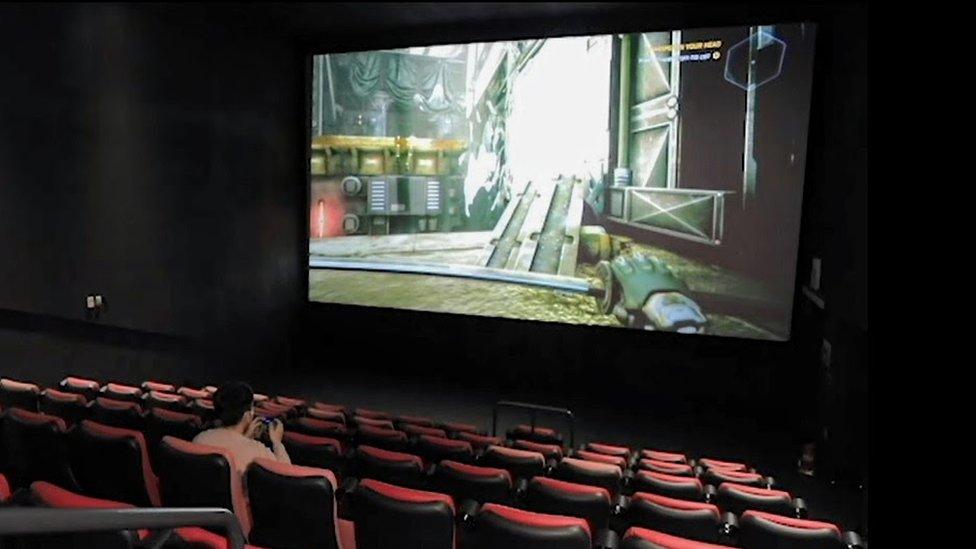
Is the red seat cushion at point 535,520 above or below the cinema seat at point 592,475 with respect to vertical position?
above

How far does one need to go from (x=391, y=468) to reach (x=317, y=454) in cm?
51

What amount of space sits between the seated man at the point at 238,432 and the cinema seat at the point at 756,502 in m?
2.24

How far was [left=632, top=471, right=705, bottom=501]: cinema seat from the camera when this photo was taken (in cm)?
375

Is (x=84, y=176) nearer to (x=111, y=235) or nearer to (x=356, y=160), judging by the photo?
(x=111, y=235)

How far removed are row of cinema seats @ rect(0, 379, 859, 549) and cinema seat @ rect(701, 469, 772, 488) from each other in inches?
23.7

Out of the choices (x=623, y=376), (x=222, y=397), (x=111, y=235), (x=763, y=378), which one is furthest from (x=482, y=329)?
(x=222, y=397)

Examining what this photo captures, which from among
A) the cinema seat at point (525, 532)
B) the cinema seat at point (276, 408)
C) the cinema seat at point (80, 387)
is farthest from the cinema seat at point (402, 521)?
the cinema seat at point (80, 387)

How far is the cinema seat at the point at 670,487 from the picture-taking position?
12.3 feet

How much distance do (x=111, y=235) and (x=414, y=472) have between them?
4439 mm

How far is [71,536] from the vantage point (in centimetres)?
196

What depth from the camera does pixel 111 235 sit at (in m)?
6.47

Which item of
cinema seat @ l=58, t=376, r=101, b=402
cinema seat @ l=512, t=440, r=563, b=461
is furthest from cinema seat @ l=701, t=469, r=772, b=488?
cinema seat @ l=58, t=376, r=101, b=402

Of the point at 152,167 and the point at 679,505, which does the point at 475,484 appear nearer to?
the point at 679,505

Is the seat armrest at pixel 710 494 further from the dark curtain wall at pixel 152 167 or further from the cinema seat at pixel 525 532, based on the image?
the dark curtain wall at pixel 152 167
